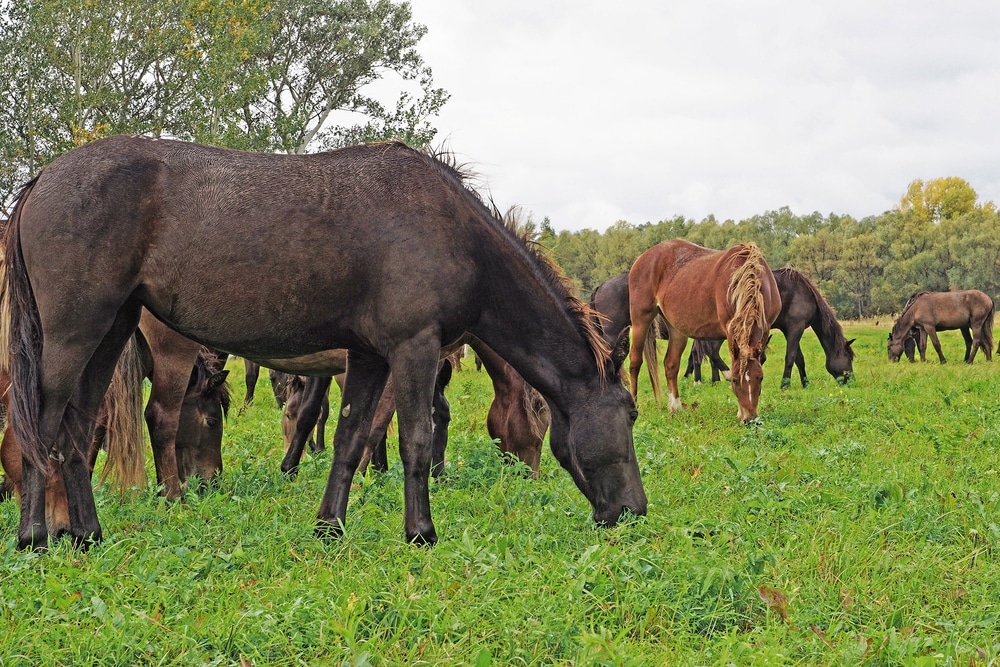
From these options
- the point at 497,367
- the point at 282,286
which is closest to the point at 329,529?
the point at 282,286

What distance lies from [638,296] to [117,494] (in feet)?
30.0

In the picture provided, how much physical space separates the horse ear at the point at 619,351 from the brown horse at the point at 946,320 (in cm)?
1870

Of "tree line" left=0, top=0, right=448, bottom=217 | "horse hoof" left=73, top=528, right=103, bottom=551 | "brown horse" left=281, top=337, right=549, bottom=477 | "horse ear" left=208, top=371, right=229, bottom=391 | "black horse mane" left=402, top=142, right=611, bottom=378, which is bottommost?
"horse hoof" left=73, top=528, right=103, bottom=551

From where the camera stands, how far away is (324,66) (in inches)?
1291

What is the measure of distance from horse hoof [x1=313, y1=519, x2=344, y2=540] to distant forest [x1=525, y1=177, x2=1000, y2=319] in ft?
210

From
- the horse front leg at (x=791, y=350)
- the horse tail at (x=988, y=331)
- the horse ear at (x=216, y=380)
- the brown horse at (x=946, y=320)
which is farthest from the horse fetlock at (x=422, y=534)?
the horse tail at (x=988, y=331)

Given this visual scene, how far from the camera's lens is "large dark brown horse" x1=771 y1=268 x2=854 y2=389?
49.1 ft

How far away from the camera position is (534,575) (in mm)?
3793

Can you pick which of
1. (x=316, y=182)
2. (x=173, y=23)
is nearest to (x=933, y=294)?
(x=316, y=182)

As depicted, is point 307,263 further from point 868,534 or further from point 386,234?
point 868,534

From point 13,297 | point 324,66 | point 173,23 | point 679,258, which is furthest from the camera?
point 324,66

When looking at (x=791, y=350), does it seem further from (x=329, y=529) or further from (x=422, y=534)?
(x=329, y=529)

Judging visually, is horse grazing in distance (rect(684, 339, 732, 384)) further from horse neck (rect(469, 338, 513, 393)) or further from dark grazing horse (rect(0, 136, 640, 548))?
dark grazing horse (rect(0, 136, 640, 548))

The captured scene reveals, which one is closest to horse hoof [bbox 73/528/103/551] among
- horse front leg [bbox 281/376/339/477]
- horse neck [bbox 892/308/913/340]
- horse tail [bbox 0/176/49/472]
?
horse tail [bbox 0/176/49/472]
